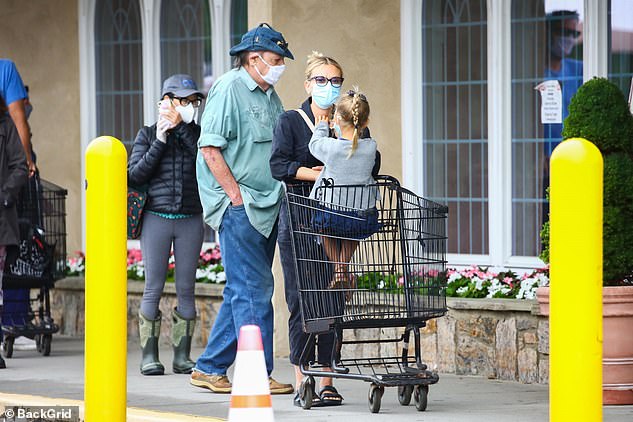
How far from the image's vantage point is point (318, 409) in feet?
25.1

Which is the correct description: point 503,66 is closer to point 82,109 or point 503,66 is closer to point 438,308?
point 438,308

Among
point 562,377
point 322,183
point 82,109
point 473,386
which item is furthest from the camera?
point 82,109

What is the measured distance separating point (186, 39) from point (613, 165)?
527 centimetres

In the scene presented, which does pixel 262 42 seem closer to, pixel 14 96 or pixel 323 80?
pixel 323 80

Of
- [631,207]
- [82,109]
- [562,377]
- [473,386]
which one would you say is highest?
[82,109]

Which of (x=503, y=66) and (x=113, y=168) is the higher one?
(x=503, y=66)

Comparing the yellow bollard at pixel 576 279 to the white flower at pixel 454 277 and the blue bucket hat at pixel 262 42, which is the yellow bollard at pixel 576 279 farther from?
the white flower at pixel 454 277

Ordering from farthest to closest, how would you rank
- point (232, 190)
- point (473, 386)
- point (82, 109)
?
point (82, 109), point (473, 386), point (232, 190)

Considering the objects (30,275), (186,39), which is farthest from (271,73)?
(186,39)

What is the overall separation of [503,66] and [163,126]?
2650 mm

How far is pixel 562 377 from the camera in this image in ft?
17.0

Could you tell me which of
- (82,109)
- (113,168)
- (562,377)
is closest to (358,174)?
(113,168)

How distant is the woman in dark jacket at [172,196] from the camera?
9.02 meters

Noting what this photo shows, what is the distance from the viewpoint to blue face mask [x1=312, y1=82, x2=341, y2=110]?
768 centimetres
